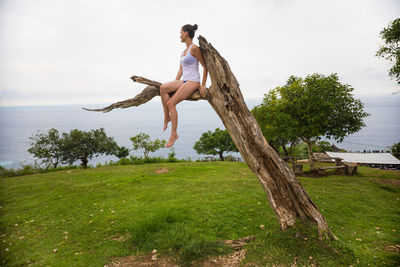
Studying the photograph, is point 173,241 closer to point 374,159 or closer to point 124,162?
point 124,162

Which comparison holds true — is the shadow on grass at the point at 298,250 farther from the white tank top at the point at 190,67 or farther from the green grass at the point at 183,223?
the white tank top at the point at 190,67

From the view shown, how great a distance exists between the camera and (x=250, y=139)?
4363mm

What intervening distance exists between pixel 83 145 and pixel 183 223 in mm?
20615

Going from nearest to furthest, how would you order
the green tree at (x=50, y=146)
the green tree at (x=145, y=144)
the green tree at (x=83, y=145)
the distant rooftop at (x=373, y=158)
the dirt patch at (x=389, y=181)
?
the dirt patch at (x=389, y=181), the green tree at (x=83, y=145), the green tree at (x=50, y=146), the distant rooftop at (x=373, y=158), the green tree at (x=145, y=144)

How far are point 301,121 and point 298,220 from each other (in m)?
10.1

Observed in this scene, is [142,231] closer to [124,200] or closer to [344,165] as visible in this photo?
[124,200]

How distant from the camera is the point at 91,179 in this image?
11891mm

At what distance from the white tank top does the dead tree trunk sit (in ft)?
0.97

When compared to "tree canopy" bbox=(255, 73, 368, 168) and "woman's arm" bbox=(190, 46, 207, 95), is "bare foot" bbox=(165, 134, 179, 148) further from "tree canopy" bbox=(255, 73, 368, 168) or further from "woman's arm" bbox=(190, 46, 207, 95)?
"tree canopy" bbox=(255, 73, 368, 168)

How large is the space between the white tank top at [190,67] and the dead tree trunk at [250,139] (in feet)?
0.97

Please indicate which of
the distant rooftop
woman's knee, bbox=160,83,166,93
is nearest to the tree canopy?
woman's knee, bbox=160,83,166,93

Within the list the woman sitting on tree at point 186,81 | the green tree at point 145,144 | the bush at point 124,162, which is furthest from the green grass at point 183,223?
the green tree at point 145,144

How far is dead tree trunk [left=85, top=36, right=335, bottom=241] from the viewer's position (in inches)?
164

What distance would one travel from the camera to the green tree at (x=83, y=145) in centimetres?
2152
